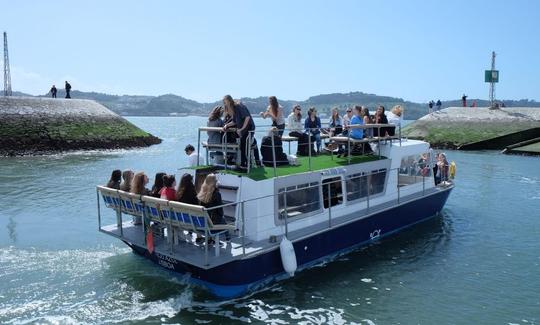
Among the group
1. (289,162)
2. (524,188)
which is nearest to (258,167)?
(289,162)

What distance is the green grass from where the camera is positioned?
12891 millimetres

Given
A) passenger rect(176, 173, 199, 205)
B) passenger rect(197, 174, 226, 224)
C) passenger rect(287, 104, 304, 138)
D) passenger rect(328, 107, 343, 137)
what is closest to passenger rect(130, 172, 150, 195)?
passenger rect(176, 173, 199, 205)

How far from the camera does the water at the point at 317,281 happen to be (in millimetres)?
11141

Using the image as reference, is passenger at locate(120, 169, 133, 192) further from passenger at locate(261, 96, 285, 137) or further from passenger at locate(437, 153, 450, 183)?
passenger at locate(437, 153, 450, 183)

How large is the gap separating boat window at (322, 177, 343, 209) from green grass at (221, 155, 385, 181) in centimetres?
46

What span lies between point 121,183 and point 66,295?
3165 mm

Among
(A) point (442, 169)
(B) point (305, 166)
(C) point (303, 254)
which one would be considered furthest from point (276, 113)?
(A) point (442, 169)

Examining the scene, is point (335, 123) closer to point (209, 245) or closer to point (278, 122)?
point (278, 122)

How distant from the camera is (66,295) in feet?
39.5

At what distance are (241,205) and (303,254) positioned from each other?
2436 mm

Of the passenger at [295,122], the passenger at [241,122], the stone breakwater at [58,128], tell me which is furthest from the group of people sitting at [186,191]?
the stone breakwater at [58,128]

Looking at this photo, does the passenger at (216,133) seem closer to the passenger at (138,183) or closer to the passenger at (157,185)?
the passenger at (157,185)

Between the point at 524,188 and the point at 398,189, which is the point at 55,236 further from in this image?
the point at 524,188

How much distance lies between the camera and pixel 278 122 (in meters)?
14.3
